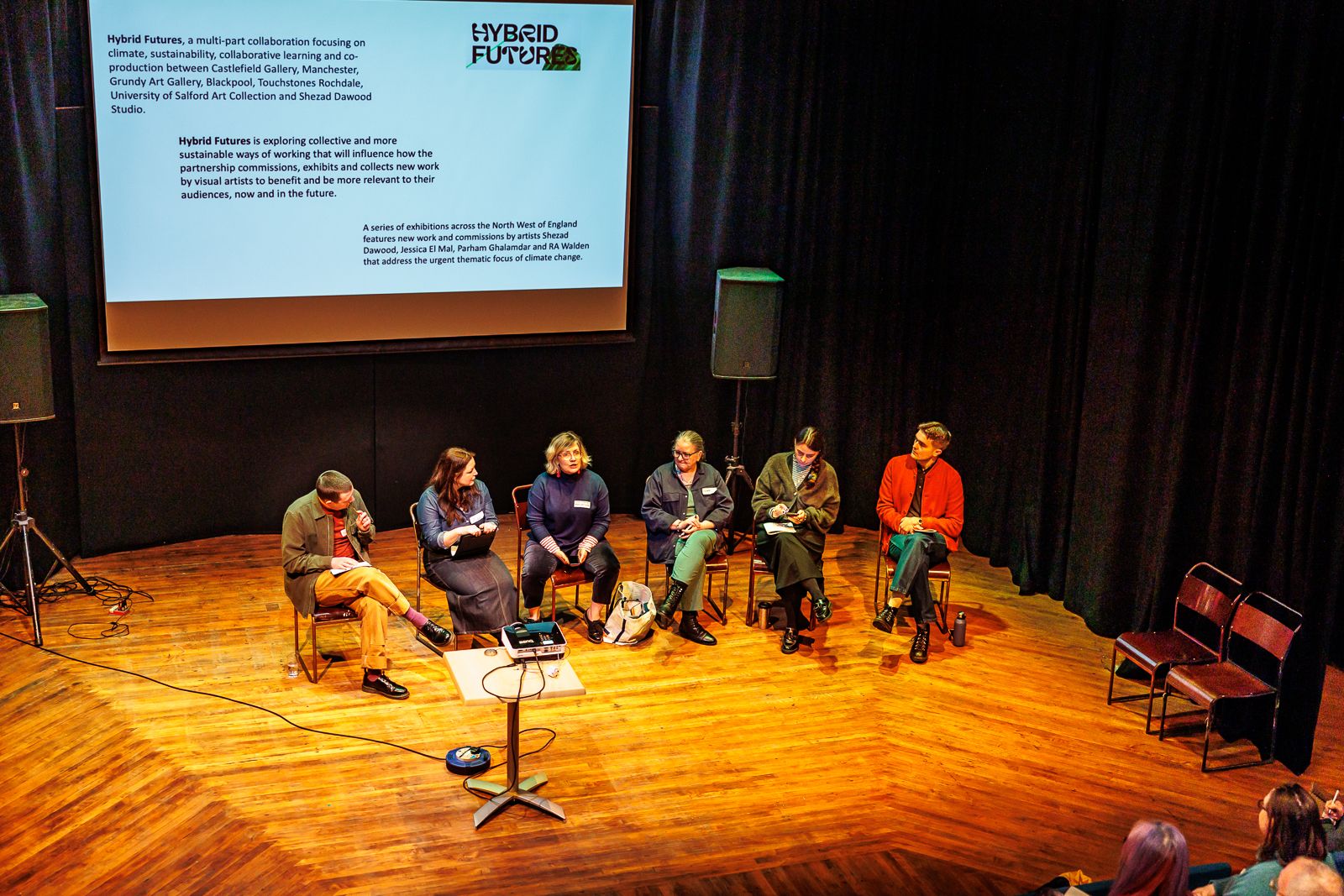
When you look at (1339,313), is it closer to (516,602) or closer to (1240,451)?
(1240,451)

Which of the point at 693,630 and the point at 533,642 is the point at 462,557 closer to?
the point at 693,630

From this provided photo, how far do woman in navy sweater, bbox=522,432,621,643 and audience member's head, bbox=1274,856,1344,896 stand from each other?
12.2ft

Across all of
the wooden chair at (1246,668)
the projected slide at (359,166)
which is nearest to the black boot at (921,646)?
the wooden chair at (1246,668)

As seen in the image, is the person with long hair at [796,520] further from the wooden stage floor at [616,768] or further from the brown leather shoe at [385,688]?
the brown leather shoe at [385,688]

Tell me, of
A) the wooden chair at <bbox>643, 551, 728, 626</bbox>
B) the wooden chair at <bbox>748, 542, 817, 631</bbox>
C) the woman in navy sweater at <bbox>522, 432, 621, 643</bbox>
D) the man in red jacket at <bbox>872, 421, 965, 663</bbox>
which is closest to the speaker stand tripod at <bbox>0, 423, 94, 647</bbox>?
the woman in navy sweater at <bbox>522, 432, 621, 643</bbox>

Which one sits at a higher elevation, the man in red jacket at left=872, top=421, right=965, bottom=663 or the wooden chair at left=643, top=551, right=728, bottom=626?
the man in red jacket at left=872, top=421, right=965, bottom=663

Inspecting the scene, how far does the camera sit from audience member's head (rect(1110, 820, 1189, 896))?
11.2 ft

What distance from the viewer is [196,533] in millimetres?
7559

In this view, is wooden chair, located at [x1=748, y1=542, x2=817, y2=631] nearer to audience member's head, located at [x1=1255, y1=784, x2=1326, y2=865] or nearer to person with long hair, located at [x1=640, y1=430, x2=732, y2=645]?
person with long hair, located at [x1=640, y1=430, x2=732, y2=645]

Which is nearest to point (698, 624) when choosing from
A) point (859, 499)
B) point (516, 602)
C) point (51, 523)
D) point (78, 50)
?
point (516, 602)

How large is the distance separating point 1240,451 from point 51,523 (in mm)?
6049

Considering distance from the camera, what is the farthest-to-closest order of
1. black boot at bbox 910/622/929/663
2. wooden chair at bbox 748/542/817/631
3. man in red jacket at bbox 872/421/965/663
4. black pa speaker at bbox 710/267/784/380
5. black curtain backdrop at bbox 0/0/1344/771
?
1. black pa speaker at bbox 710/267/784/380
2. wooden chair at bbox 748/542/817/631
3. man in red jacket at bbox 872/421/965/663
4. black boot at bbox 910/622/929/663
5. black curtain backdrop at bbox 0/0/1344/771

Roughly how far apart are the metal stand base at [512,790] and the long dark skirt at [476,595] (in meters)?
1.07

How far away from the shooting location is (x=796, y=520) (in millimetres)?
6754
